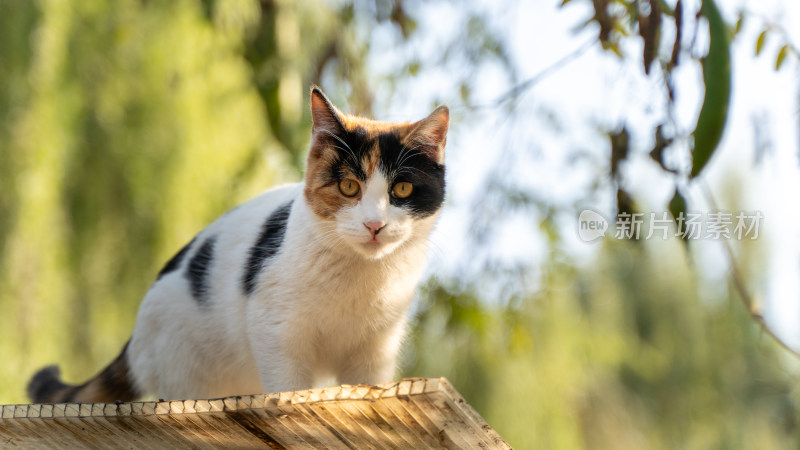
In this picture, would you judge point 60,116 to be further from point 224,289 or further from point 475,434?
point 475,434

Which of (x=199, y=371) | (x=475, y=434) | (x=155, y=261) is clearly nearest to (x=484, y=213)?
(x=155, y=261)

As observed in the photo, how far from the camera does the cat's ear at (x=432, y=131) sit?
1.35 metres

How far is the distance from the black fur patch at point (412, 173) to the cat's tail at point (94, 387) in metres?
0.80

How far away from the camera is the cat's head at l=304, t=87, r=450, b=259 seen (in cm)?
127

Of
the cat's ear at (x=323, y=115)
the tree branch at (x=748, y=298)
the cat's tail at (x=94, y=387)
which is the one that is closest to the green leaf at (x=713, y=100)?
the tree branch at (x=748, y=298)

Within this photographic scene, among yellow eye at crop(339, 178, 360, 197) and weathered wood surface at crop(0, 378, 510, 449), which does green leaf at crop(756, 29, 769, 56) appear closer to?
yellow eye at crop(339, 178, 360, 197)

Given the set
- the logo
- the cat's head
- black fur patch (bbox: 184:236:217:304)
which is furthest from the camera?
the logo

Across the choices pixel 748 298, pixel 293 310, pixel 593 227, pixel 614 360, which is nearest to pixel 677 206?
pixel 748 298

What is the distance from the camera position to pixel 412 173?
1337 mm

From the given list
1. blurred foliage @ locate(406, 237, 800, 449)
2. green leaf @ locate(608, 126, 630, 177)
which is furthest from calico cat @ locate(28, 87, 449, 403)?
blurred foliage @ locate(406, 237, 800, 449)

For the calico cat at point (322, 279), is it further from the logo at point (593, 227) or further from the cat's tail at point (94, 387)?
the logo at point (593, 227)

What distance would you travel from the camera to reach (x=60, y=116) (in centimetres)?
265

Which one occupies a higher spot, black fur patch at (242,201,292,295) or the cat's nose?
the cat's nose

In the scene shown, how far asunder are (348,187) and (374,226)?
5.1 inches
